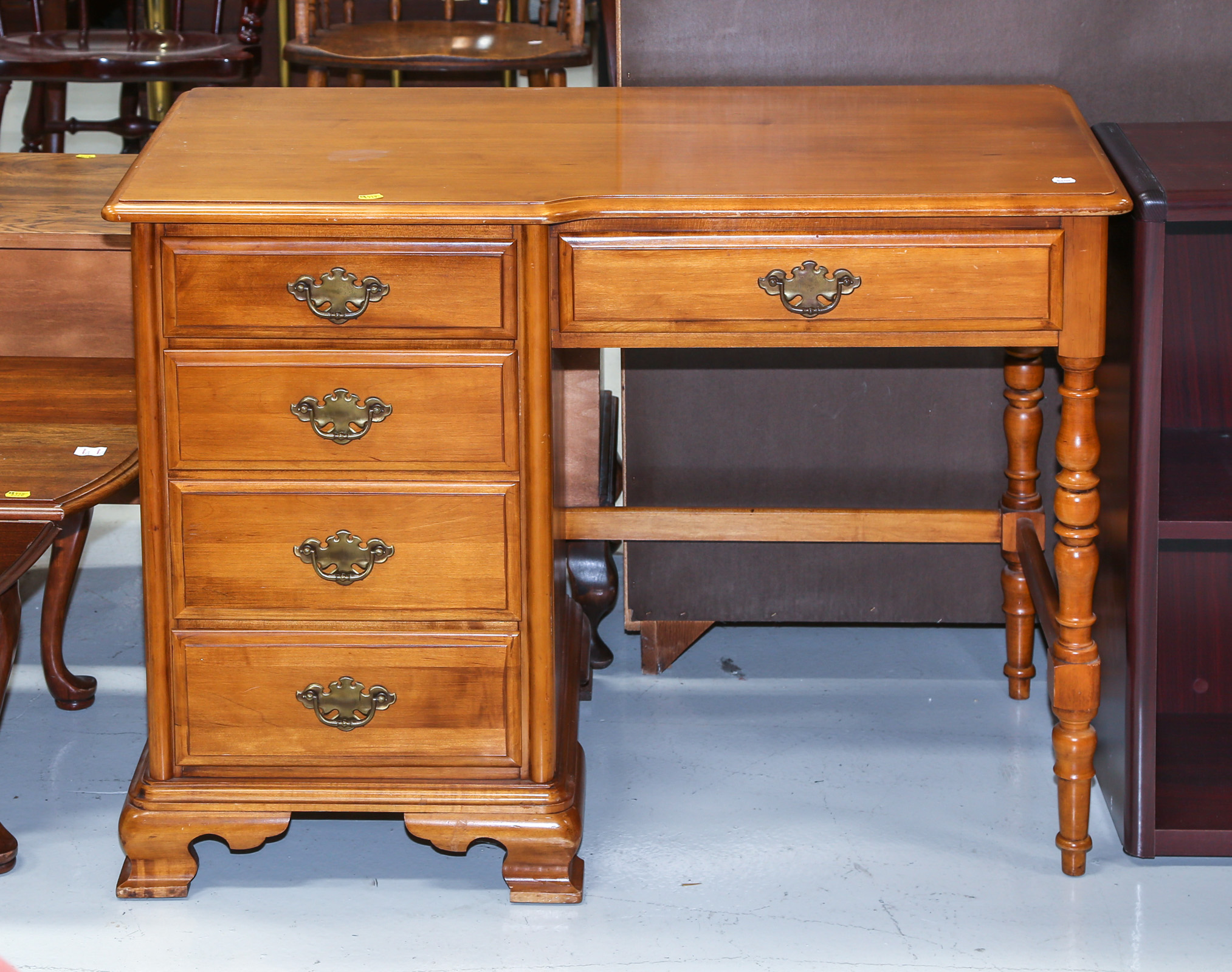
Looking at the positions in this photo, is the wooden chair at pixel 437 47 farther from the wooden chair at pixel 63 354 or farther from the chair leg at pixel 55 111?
the chair leg at pixel 55 111

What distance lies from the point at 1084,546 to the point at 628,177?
679mm

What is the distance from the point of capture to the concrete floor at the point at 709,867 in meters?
1.72

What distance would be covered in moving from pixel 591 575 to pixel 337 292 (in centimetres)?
81

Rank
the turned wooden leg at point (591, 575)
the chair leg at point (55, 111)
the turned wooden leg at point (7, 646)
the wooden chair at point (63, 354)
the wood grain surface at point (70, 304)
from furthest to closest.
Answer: the chair leg at point (55, 111) < the turned wooden leg at point (591, 575) < the wood grain surface at point (70, 304) < the wooden chair at point (63, 354) < the turned wooden leg at point (7, 646)

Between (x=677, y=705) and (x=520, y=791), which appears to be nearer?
(x=520, y=791)

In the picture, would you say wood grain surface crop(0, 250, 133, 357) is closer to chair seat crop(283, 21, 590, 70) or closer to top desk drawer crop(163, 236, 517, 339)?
top desk drawer crop(163, 236, 517, 339)

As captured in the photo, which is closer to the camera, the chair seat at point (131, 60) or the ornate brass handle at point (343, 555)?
the ornate brass handle at point (343, 555)

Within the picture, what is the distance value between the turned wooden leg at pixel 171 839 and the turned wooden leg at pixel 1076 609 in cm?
94

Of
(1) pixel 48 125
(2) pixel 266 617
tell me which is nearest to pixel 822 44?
(2) pixel 266 617

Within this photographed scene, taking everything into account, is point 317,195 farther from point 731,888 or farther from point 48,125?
point 48,125

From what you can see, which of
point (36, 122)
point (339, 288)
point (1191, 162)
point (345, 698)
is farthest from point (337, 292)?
point (36, 122)

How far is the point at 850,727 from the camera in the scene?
→ 87.8 inches

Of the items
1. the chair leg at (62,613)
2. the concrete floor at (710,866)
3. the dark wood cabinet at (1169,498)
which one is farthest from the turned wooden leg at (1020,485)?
the chair leg at (62,613)

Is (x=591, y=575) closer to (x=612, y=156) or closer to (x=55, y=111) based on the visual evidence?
(x=612, y=156)
